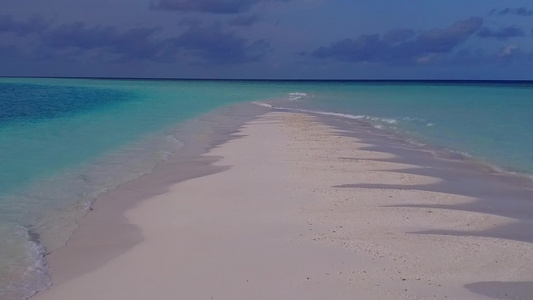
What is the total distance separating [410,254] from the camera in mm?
7133

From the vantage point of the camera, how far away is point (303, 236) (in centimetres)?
787

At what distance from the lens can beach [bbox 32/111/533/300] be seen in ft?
20.3

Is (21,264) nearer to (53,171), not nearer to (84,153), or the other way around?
(53,171)

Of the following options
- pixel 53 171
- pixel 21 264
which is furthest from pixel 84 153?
pixel 21 264

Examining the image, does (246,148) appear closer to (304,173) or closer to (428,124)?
(304,173)

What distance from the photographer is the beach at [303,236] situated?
618 cm

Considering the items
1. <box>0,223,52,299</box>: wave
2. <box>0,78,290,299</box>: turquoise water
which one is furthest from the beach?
<box>0,78,290,299</box>: turquoise water

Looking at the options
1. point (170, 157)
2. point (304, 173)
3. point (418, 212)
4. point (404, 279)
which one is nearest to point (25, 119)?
point (170, 157)

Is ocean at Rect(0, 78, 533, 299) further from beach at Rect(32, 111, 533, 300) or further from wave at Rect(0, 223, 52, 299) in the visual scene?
beach at Rect(32, 111, 533, 300)

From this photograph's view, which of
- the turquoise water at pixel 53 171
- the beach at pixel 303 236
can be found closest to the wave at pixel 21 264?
the turquoise water at pixel 53 171

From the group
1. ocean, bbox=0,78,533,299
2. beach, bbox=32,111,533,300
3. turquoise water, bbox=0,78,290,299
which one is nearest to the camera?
beach, bbox=32,111,533,300

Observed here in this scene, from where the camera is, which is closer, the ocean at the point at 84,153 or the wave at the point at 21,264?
the wave at the point at 21,264

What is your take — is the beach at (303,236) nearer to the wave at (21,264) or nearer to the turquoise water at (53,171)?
the wave at (21,264)

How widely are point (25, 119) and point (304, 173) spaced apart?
1796 cm
